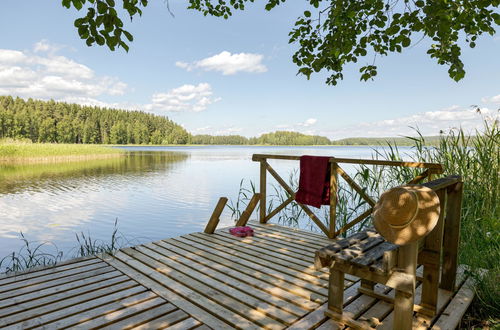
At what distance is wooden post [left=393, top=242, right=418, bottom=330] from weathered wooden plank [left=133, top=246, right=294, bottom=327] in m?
0.74

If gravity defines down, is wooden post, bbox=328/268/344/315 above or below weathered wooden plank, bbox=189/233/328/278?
above

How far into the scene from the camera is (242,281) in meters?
2.57

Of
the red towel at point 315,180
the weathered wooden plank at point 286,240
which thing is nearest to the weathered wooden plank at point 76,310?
the weathered wooden plank at point 286,240

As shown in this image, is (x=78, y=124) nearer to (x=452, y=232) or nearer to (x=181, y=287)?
(x=181, y=287)

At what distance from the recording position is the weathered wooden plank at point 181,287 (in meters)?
2.00

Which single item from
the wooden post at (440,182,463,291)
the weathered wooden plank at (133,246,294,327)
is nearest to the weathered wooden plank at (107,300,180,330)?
the weathered wooden plank at (133,246,294,327)

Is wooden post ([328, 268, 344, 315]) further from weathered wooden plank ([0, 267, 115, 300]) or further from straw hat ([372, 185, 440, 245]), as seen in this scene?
weathered wooden plank ([0, 267, 115, 300])

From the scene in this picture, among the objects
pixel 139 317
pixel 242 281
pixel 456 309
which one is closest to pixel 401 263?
pixel 456 309

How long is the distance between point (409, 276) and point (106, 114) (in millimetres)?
70162

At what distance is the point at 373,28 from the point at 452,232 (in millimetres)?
3061

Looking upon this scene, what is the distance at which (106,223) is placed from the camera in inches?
287

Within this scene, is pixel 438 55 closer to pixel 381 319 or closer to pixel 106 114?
pixel 381 319

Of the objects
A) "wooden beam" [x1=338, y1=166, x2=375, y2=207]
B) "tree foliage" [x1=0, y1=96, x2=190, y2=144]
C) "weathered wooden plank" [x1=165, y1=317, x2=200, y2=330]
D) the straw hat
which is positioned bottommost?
"weathered wooden plank" [x1=165, y1=317, x2=200, y2=330]

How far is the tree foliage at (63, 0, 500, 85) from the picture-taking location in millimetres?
2930
